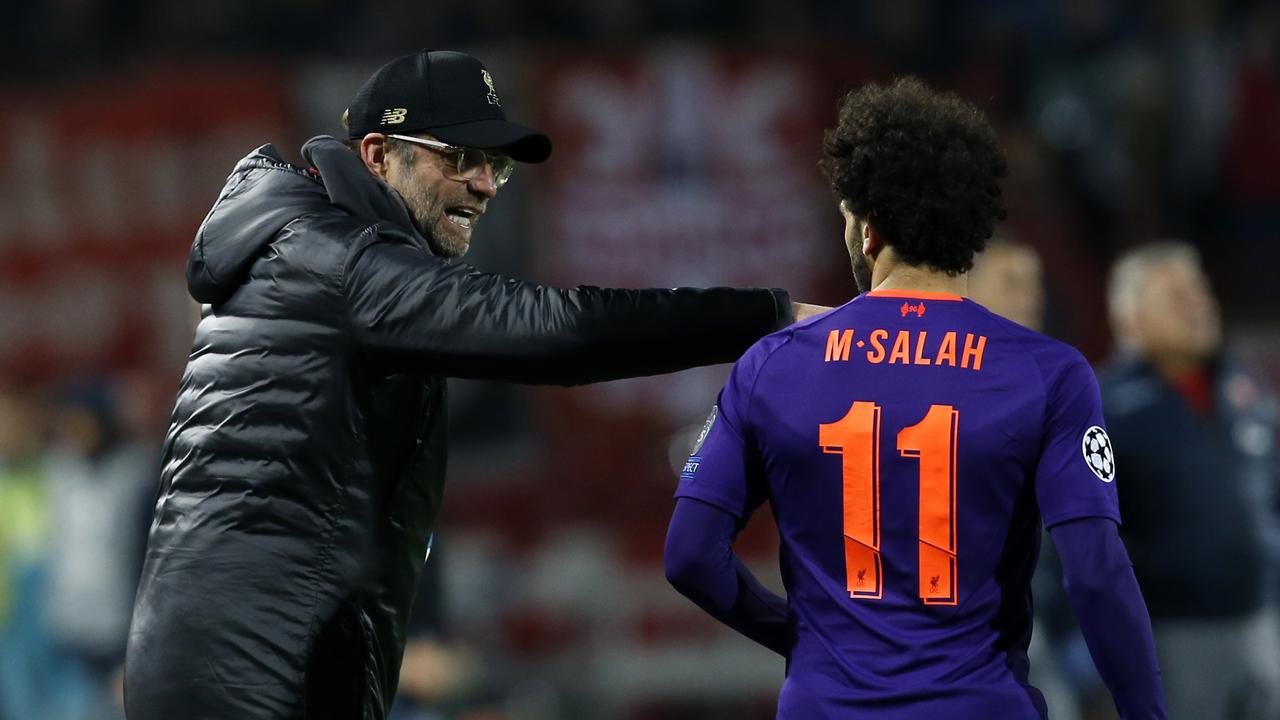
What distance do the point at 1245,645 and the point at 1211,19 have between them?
5.68m

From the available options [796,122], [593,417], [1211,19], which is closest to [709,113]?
[796,122]

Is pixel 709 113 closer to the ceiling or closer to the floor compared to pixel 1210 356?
closer to the ceiling

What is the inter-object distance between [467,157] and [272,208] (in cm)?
40

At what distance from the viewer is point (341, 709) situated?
3195mm

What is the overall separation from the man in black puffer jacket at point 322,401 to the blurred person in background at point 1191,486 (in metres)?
3.31

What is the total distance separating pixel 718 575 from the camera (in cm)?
294

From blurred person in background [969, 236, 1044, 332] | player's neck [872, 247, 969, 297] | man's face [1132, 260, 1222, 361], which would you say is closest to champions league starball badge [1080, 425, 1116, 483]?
player's neck [872, 247, 969, 297]

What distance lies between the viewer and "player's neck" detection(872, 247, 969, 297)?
289cm

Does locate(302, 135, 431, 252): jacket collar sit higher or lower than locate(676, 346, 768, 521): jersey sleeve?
higher

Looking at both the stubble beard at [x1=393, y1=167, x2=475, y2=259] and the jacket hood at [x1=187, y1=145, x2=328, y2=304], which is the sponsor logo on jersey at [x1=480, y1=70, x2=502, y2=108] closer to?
the stubble beard at [x1=393, y1=167, x2=475, y2=259]

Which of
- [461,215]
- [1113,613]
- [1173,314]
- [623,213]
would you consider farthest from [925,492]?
[623,213]

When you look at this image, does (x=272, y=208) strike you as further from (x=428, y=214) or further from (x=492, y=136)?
(x=492, y=136)

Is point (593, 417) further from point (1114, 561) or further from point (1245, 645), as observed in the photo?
point (1114, 561)

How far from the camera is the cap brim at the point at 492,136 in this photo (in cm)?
337
